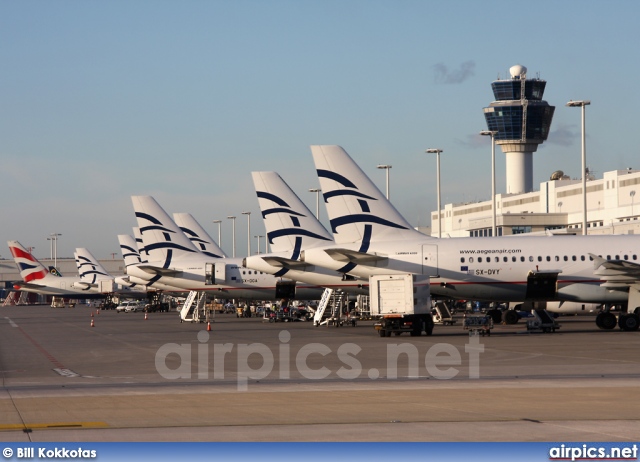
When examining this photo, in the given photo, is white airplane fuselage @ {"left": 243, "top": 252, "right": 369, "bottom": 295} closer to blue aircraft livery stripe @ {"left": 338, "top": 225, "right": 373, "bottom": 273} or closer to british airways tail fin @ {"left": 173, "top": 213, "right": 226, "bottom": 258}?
blue aircraft livery stripe @ {"left": 338, "top": 225, "right": 373, "bottom": 273}

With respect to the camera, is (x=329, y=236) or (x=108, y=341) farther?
(x=329, y=236)

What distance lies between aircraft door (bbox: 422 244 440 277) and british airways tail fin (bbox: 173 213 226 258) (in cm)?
4375

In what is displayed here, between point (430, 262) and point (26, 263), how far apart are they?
354 feet

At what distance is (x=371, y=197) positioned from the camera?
170 feet

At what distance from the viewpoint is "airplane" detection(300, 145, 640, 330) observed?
168ft

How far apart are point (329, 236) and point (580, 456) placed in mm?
50219

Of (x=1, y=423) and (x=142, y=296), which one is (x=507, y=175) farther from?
(x=1, y=423)

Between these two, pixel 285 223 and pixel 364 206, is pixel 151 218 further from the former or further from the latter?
pixel 364 206

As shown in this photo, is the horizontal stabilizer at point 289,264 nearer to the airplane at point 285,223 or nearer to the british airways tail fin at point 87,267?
the airplane at point 285,223

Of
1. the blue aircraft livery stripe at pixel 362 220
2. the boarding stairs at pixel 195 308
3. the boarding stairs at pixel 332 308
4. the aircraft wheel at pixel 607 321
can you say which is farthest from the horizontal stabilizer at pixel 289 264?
the boarding stairs at pixel 195 308

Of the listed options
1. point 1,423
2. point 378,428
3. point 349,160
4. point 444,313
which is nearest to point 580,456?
point 378,428

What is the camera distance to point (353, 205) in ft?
170

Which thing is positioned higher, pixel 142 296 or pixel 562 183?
pixel 562 183

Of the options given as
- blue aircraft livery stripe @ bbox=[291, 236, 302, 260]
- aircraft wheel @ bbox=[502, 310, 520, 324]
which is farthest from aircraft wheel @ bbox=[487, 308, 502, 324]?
blue aircraft livery stripe @ bbox=[291, 236, 302, 260]
